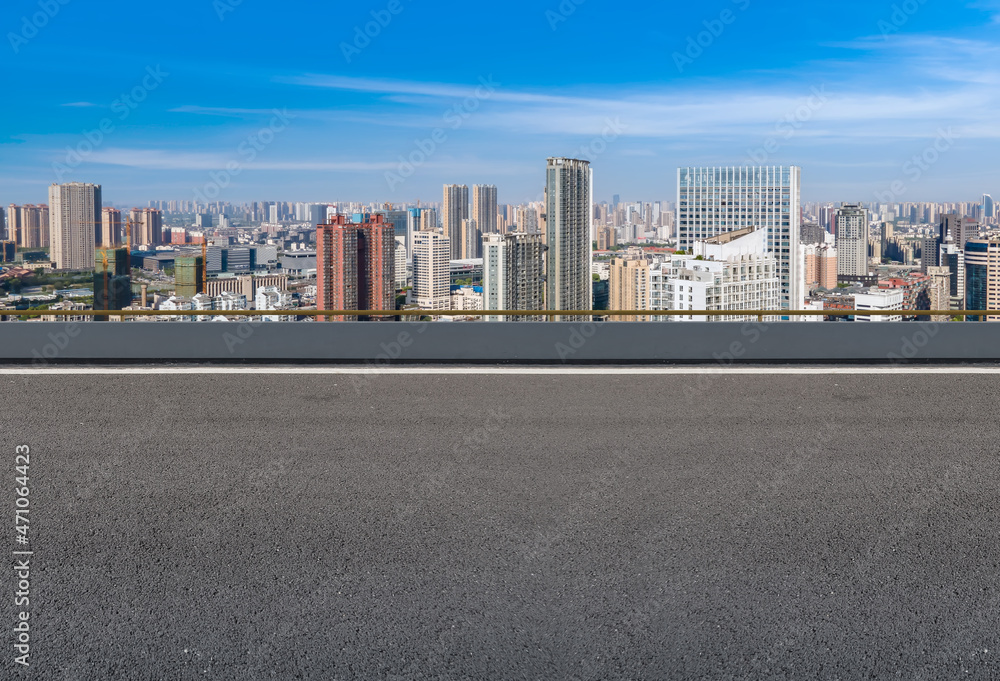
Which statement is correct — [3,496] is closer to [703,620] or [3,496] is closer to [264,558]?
[264,558]

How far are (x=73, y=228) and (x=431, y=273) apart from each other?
5438 mm

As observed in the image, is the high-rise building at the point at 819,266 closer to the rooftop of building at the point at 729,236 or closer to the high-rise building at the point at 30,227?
the rooftop of building at the point at 729,236

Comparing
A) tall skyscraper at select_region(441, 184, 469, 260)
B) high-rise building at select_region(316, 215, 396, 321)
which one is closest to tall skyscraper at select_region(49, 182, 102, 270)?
high-rise building at select_region(316, 215, 396, 321)

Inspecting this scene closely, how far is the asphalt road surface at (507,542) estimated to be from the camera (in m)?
3.95

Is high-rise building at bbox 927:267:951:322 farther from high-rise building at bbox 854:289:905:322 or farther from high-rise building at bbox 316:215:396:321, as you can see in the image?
high-rise building at bbox 316:215:396:321

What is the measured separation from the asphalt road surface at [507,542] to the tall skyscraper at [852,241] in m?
5.05

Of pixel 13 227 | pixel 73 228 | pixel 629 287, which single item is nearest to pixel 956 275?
pixel 629 287

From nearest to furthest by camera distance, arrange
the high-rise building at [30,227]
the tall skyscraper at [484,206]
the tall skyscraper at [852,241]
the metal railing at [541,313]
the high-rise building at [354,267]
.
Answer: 1. the high-rise building at [30,227]
2. the metal railing at [541,313]
3. the high-rise building at [354,267]
4. the tall skyscraper at [852,241]
5. the tall skyscraper at [484,206]

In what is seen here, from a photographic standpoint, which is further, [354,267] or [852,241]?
[852,241]

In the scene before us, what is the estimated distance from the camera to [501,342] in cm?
1288

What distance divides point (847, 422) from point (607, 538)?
4.43m

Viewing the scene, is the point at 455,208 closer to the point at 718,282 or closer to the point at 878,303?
the point at 718,282

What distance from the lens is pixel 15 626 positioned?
13.6ft

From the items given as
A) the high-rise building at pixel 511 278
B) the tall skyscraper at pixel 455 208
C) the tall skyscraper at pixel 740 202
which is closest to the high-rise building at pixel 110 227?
the high-rise building at pixel 511 278
